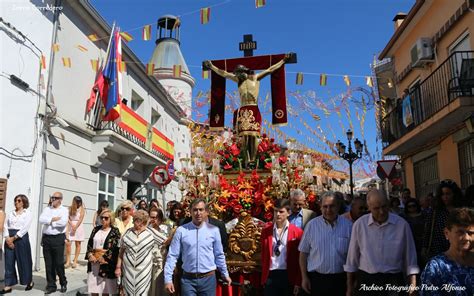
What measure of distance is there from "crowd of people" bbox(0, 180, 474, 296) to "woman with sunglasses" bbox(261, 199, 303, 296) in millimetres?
11

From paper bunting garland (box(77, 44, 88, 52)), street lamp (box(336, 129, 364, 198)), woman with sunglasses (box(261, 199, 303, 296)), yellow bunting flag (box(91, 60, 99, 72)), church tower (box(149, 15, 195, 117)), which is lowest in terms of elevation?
woman with sunglasses (box(261, 199, 303, 296))

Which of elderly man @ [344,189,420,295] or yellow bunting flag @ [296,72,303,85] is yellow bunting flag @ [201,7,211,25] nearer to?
yellow bunting flag @ [296,72,303,85]

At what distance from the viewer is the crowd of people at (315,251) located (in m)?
2.57

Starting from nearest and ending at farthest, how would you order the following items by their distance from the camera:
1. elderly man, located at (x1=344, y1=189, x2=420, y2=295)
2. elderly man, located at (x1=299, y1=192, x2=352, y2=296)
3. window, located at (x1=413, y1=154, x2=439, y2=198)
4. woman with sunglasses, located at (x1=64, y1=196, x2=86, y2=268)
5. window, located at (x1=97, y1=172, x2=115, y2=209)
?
1. elderly man, located at (x1=344, y1=189, x2=420, y2=295)
2. elderly man, located at (x1=299, y1=192, x2=352, y2=296)
3. woman with sunglasses, located at (x1=64, y1=196, x2=86, y2=268)
4. window, located at (x1=413, y1=154, x2=439, y2=198)
5. window, located at (x1=97, y1=172, x2=115, y2=209)

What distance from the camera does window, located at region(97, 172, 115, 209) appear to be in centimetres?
1326

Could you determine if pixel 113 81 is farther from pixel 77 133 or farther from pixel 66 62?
pixel 77 133

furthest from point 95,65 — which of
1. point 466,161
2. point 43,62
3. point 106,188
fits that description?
point 466,161

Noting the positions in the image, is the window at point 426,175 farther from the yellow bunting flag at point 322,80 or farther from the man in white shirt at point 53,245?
the man in white shirt at point 53,245

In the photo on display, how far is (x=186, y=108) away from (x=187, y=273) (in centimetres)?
1903

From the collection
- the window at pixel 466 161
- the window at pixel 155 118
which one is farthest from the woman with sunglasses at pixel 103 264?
the window at pixel 155 118

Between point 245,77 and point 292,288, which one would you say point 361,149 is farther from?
point 292,288

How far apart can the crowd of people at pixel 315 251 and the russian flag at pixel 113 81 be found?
225 inches

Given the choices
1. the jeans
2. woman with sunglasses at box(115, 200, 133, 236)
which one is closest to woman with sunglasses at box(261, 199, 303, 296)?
the jeans

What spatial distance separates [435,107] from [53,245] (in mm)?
9868
